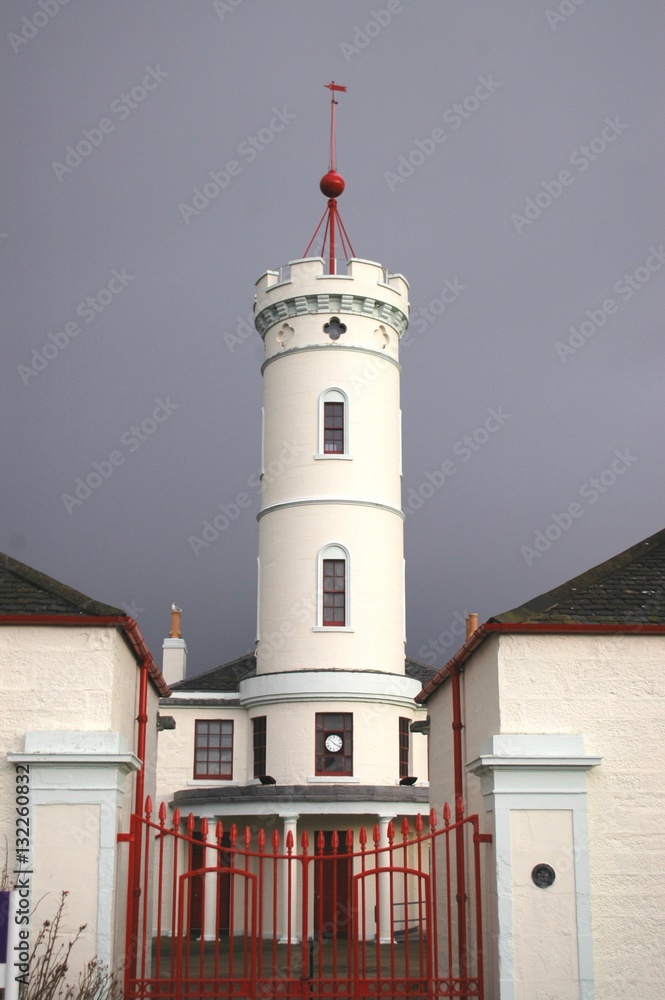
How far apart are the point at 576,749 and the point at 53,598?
5.65 meters

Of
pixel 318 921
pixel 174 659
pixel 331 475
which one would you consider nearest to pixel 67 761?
pixel 318 921

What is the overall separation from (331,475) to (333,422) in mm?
1574

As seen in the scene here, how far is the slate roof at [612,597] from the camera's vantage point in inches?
472

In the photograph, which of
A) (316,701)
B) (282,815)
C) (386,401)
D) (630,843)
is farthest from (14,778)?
(386,401)

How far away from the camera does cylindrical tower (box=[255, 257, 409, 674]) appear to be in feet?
102

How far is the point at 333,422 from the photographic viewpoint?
31938mm

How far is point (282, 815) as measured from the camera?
90.1 feet

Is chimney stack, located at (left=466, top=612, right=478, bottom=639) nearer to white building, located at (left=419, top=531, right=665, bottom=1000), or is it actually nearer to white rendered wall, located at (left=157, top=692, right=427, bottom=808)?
white rendered wall, located at (left=157, top=692, right=427, bottom=808)

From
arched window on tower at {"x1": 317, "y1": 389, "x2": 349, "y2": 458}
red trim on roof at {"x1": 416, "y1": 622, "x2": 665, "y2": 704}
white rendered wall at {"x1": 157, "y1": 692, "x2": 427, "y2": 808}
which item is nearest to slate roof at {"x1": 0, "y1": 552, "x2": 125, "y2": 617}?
red trim on roof at {"x1": 416, "y1": 622, "x2": 665, "y2": 704}

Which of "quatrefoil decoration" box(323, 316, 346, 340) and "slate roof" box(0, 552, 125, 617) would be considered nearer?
"slate roof" box(0, 552, 125, 617)

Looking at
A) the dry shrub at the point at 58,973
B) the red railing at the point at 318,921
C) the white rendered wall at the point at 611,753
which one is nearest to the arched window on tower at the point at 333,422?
the red railing at the point at 318,921

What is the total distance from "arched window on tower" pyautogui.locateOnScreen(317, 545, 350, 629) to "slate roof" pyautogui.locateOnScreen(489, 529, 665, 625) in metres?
17.9

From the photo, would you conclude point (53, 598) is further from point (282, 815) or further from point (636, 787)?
point (282, 815)

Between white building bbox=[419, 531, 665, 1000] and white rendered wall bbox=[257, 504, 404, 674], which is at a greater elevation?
white rendered wall bbox=[257, 504, 404, 674]
